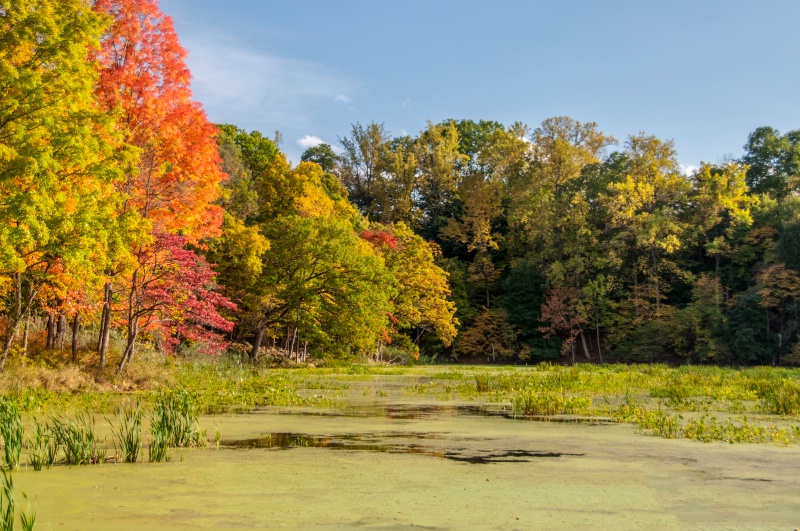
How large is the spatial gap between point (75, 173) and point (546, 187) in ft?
116

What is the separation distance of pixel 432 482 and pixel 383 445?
79.0 inches

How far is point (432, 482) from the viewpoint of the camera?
585 cm

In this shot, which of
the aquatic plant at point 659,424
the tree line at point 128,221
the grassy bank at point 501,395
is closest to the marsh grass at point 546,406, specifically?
the grassy bank at point 501,395

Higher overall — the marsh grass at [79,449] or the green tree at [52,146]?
the green tree at [52,146]

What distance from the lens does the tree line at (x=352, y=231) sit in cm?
1314

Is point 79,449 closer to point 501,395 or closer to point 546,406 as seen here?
point 546,406

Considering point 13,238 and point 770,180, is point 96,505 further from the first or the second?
point 770,180

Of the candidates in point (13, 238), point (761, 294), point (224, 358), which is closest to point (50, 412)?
point (13, 238)

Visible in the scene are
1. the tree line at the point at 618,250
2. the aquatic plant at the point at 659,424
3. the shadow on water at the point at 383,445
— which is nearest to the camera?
the shadow on water at the point at 383,445

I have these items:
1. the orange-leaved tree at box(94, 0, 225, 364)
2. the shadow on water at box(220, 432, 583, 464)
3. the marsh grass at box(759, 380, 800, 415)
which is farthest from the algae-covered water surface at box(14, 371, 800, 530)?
the orange-leaved tree at box(94, 0, 225, 364)

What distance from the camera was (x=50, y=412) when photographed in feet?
33.7

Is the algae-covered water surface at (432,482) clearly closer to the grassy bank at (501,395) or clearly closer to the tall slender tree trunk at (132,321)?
the grassy bank at (501,395)

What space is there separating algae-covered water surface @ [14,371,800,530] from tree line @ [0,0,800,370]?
6.70 m

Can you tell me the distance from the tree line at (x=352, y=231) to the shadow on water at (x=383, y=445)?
19.8 feet
